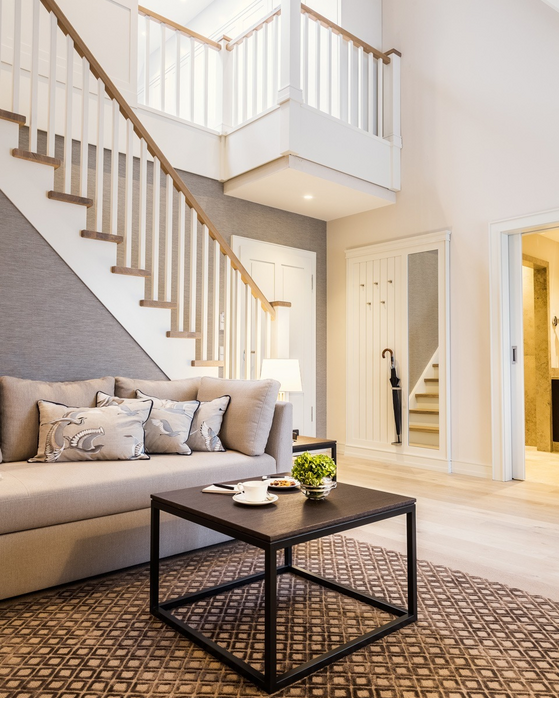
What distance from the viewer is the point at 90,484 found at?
8.02 ft

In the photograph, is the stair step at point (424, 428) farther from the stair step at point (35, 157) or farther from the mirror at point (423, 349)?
the stair step at point (35, 157)

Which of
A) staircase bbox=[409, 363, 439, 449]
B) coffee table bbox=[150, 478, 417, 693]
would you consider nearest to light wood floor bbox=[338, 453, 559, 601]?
staircase bbox=[409, 363, 439, 449]

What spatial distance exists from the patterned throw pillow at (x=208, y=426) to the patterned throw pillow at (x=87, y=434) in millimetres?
354

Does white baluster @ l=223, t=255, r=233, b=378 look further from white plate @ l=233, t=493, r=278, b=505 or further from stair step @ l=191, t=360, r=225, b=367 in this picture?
white plate @ l=233, t=493, r=278, b=505

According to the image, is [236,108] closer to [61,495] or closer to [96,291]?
[96,291]

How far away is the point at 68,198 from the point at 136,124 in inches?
31.0

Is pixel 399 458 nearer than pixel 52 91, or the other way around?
pixel 52 91

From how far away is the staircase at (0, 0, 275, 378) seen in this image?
3244mm

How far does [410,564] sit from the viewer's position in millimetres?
2107

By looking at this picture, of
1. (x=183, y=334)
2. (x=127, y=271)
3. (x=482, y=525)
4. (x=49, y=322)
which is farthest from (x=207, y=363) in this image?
(x=482, y=525)

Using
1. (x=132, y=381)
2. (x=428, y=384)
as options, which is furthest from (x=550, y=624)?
(x=428, y=384)

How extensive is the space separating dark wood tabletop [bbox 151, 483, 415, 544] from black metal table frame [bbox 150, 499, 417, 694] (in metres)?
0.01

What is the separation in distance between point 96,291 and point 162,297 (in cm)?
124

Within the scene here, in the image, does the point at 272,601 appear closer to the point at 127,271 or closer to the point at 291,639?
the point at 291,639
